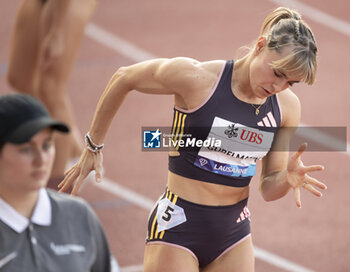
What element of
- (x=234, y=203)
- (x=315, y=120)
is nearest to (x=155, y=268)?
(x=234, y=203)

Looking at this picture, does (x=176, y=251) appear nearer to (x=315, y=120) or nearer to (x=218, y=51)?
(x=315, y=120)

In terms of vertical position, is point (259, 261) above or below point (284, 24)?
below

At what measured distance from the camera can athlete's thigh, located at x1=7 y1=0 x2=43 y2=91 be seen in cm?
780

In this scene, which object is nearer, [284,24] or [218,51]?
[284,24]

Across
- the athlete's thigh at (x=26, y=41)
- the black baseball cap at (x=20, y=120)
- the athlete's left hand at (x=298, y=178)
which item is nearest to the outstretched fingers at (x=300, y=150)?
the athlete's left hand at (x=298, y=178)

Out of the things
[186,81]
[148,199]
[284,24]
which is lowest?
[148,199]

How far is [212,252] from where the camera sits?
4.39 m

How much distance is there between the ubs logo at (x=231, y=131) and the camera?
13.9ft

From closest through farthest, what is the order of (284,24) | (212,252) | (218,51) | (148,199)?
(284,24) < (212,252) < (148,199) < (218,51)

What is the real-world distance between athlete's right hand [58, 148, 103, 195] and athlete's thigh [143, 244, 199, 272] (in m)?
0.53

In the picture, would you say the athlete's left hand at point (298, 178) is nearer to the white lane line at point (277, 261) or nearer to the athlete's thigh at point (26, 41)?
the white lane line at point (277, 261)

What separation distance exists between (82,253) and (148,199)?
519cm

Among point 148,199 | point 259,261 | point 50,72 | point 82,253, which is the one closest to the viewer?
point 82,253

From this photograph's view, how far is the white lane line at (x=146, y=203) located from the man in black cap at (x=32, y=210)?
13.8 ft
